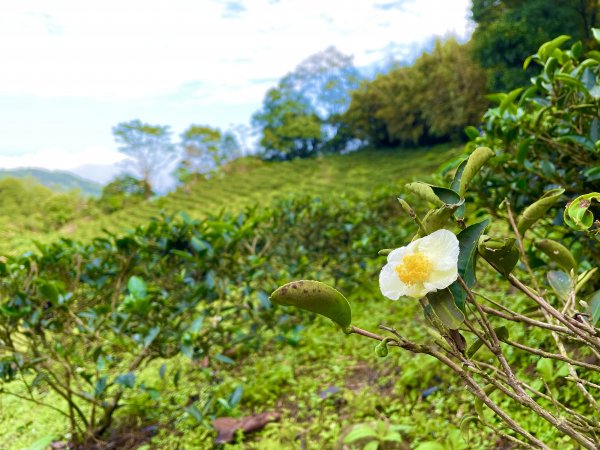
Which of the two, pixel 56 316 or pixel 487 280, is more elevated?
pixel 56 316

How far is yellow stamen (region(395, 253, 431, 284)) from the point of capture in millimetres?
397

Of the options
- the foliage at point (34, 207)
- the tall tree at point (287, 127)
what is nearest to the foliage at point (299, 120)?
the tall tree at point (287, 127)

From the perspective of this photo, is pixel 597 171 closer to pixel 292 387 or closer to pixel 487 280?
pixel 292 387

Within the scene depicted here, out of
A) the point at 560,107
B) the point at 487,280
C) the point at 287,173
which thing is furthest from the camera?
the point at 287,173

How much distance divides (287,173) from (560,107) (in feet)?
60.7

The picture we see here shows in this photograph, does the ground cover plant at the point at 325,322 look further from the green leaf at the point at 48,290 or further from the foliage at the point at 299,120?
the foliage at the point at 299,120

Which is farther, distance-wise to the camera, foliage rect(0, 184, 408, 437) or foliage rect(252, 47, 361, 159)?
foliage rect(252, 47, 361, 159)

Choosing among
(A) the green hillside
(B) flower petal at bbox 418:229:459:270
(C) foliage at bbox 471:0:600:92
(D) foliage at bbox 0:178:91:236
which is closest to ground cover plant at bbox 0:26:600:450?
(B) flower petal at bbox 418:229:459:270

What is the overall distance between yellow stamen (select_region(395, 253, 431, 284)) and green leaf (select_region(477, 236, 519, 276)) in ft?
0.34

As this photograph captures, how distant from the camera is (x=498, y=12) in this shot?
11492mm

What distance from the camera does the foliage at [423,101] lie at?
14424mm

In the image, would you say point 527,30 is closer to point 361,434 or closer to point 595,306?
point 361,434

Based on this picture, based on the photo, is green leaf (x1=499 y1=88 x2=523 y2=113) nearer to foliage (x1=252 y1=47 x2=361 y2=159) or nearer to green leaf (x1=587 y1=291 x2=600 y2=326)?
green leaf (x1=587 y1=291 x2=600 y2=326)

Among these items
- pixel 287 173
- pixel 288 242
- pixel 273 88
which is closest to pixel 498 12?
pixel 287 173
